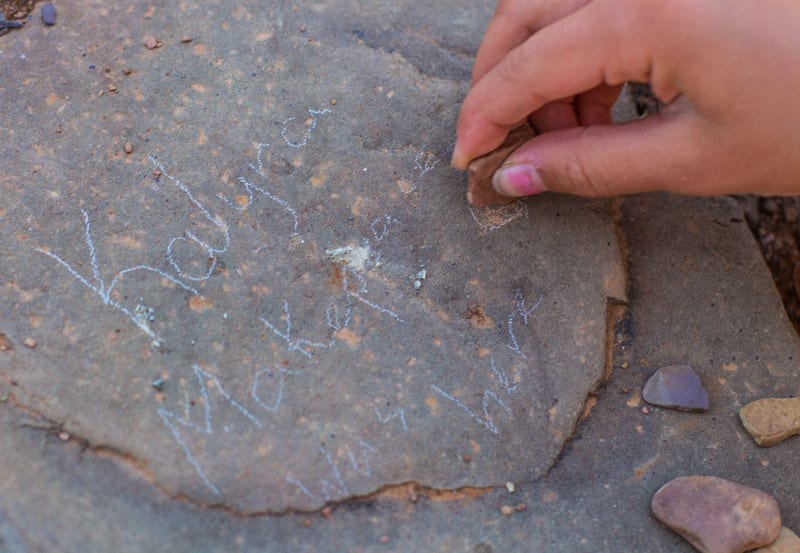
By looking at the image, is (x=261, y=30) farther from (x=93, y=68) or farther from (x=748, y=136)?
(x=748, y=136)

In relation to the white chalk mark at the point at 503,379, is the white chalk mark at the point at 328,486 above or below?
below

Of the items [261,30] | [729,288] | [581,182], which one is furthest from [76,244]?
[729,288]

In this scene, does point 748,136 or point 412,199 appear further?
point 412,199

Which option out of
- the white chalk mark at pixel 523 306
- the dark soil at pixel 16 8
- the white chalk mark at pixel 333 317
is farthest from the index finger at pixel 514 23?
the dark soil at pixel 16 8

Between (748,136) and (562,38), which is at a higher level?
(562,38)

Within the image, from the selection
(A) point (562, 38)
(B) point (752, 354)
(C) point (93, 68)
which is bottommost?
(B) point (752, 354)

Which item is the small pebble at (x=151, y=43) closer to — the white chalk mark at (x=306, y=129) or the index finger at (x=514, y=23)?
the white chalk mark at (x=306, y=129)

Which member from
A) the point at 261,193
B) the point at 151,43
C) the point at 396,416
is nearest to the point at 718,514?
the point at 396,416
